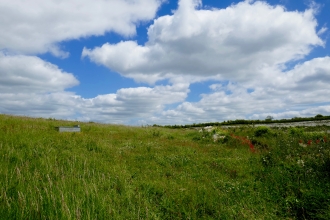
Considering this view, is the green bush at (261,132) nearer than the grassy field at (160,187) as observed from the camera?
No

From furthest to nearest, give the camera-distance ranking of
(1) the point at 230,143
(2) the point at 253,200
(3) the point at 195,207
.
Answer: (1) the point at 230,143
(2) the point at 253,200
(3) the point at 195,207

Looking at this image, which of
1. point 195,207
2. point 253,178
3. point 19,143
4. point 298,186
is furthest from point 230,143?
point 19,143

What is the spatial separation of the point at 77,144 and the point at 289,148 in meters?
9.80

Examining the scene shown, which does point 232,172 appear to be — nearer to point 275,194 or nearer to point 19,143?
point 275,194


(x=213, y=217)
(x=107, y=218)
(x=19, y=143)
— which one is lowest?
(x=213, y=217)

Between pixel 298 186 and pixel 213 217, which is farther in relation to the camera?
pixel 298 186

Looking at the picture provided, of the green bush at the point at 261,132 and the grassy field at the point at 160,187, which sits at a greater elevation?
the green bush at the point at 261,132

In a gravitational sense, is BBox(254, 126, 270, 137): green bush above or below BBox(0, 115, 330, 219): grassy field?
above

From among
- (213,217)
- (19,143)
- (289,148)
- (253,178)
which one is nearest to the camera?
(213,217)

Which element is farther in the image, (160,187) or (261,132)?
(261,132)

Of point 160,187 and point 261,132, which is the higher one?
point 261,132

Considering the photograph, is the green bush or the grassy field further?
the green bush

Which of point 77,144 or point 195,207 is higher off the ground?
point 77,144

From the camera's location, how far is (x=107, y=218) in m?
4.29
